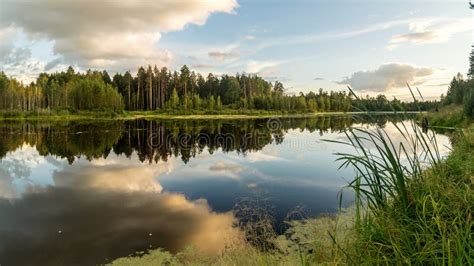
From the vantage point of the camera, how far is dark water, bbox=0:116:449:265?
23.3 ft

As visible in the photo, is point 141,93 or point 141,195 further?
point 141,93

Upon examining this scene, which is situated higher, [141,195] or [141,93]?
[141,93]

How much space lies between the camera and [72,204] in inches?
396

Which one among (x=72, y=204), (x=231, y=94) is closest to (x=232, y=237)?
(x=72, y=204)

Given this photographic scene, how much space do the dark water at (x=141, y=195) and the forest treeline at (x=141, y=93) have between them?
38.6 meters

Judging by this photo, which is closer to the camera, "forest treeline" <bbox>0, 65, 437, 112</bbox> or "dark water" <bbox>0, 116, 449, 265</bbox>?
"dark water" <bbox>0, 116, 449, 265</bbox>

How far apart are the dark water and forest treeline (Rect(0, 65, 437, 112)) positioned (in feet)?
127

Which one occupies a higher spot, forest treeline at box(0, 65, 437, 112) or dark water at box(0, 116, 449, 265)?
forest treeline at box(0, 65, 437, 112)

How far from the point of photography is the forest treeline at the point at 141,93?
6838cm

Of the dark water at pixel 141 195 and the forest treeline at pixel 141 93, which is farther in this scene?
the forest treeline at pixel 141 93

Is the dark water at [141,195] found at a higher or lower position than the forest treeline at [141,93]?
lower

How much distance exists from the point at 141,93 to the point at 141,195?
81.8 m

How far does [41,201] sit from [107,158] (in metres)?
7.93

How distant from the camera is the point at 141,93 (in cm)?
8856
